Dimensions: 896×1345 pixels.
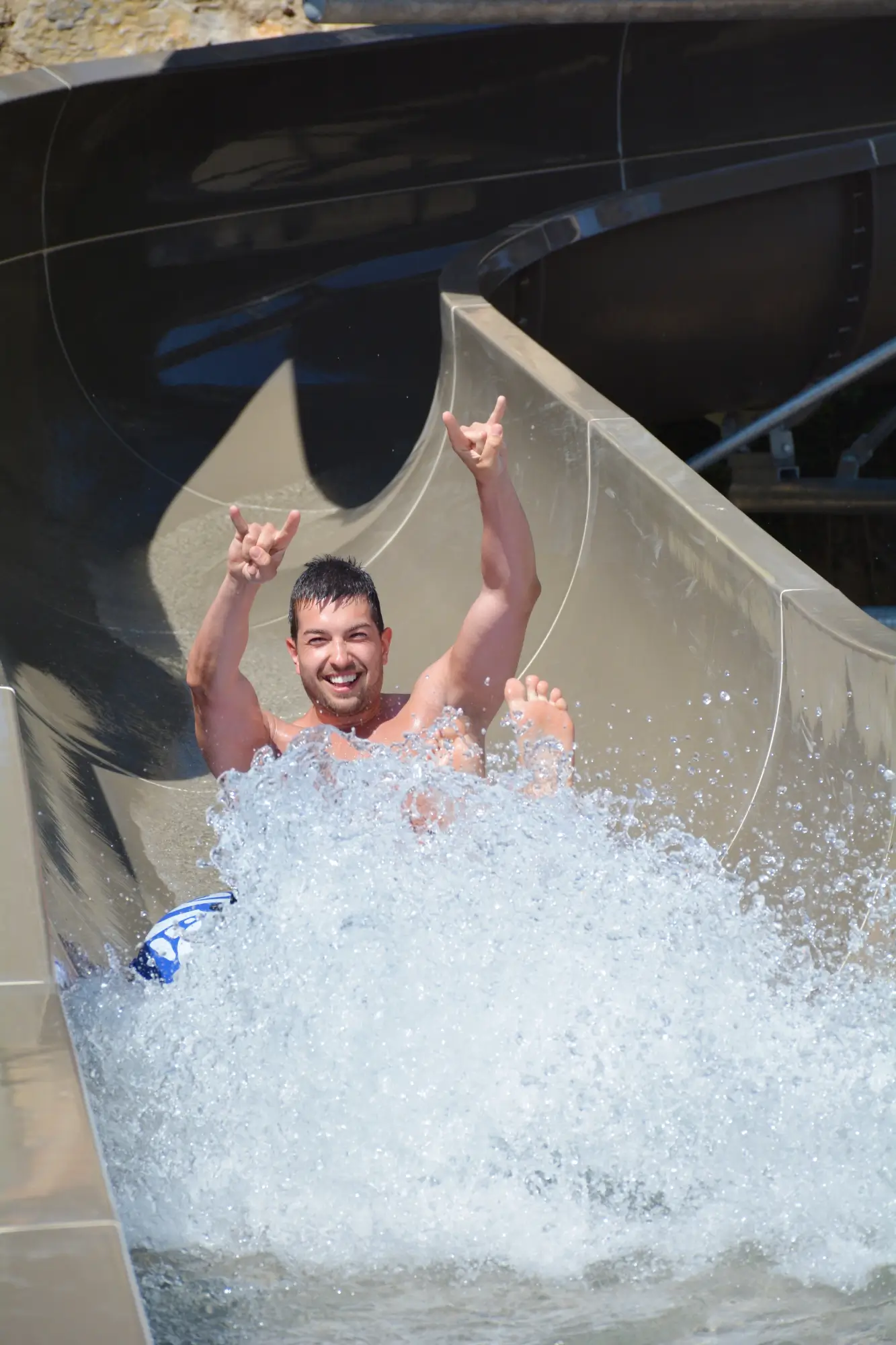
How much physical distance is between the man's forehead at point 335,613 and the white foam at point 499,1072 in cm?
53

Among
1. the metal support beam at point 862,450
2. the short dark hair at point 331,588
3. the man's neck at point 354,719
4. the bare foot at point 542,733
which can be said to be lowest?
the bare foot at point 542,733

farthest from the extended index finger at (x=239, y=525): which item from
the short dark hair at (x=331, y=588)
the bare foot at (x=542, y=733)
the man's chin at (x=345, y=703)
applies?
the bare foot at (x=542, y=733)

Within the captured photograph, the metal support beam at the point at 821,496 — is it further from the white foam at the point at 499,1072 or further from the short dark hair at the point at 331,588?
the white foam at the point at 499,1072

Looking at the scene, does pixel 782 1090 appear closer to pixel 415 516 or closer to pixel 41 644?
pixel 41 644

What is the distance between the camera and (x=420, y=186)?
17.0 ft

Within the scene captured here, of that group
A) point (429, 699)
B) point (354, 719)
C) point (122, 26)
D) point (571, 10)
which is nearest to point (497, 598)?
point (429, 699)

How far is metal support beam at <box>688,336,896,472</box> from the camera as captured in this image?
4.27 metres

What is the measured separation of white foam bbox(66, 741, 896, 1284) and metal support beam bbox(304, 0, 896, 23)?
155cm

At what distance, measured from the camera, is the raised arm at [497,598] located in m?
2.42

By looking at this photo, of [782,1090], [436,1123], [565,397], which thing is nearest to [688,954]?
[782,1090]

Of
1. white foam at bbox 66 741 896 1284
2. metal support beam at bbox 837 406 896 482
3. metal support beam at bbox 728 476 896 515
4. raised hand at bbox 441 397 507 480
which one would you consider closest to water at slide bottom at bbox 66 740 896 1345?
white foam at bbox 66 741 896 1284

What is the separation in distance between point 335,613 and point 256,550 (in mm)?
235

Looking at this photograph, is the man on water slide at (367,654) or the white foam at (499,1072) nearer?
the white foam at (499,1072)

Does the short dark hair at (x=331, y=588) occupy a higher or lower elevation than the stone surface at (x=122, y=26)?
lower
